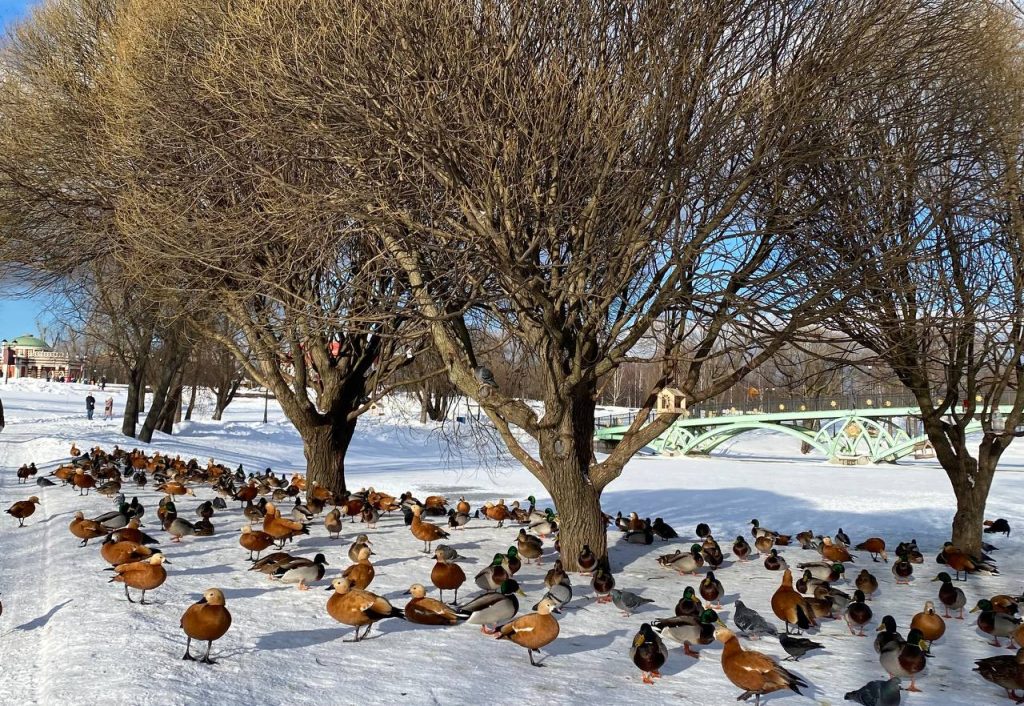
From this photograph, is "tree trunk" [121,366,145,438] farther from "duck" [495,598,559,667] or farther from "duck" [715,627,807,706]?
"duck" [715,627,807,706]

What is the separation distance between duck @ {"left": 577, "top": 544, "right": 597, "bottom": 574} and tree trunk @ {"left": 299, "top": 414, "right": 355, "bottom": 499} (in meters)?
5.83

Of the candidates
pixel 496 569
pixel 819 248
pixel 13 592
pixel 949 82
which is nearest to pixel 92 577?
pixel 13 592

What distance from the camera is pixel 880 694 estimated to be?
577 cm

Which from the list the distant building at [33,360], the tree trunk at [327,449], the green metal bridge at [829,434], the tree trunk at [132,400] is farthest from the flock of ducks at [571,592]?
the distant building at [33,360]

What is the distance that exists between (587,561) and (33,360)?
132900 mm

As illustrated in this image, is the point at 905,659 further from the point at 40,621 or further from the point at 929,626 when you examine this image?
the point at 40,621

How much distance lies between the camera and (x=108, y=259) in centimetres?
1560

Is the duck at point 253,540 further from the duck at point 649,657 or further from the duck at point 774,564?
the duck at point 774,564

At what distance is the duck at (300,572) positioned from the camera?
7.88 meters

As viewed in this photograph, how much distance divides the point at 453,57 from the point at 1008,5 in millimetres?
8593

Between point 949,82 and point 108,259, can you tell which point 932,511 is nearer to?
point 949,82

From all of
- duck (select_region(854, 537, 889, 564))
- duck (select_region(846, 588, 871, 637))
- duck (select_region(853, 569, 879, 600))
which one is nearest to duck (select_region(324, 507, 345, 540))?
duck (select_region(846, 588, 871, 637))

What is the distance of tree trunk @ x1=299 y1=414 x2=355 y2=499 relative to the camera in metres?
14.2

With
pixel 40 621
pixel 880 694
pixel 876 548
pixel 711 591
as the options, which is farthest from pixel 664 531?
pixel 40 621
